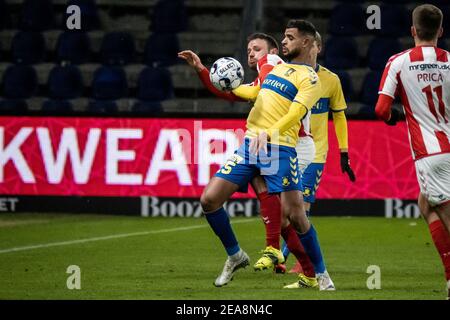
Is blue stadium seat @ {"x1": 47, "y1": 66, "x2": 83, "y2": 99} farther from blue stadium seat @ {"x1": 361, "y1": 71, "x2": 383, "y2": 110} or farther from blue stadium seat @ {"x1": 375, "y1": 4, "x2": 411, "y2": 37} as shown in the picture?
blue stadium seat @ {"x1": 375, "y1": 4, "x2": 411, "y2": 37}

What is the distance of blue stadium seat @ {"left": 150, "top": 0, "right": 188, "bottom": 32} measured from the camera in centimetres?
1895

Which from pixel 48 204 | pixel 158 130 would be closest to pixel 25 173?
pixel 48 204

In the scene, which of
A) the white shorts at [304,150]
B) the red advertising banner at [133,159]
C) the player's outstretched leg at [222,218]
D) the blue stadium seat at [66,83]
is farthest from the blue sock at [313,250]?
the blue stadium seat at [66,83]

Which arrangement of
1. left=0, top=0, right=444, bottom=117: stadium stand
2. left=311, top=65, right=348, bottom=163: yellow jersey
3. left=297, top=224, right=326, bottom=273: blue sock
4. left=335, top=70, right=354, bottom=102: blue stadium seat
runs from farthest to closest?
left=0, top=0, right=444, bottom=117: stadium stand → left=335, top=70, right=354, bottom=102: blue stadium seat → left=311, top=65, right=348, bottom=163: yellow jersey → left=297, top=224, right=326, bottom=273: blue sock

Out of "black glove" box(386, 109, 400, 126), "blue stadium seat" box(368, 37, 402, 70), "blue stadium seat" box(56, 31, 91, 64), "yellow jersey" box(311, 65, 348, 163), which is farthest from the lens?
"blue stadium seat" box(56, 31, 91, 64)

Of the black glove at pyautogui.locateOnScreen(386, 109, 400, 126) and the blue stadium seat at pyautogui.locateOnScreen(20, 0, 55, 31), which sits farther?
the blue stadium seat at pyautogui.locateOnScreen(20, 0, 55, 31)

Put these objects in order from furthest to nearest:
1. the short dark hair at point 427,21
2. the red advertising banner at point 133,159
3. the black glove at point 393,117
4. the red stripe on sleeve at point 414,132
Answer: the red advertising banner at point 133,159, the black glove at point 393,117, the red stripe on sleeve at point 414,132, the short dark hair at point 427,21

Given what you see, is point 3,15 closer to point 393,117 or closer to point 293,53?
point 293,53

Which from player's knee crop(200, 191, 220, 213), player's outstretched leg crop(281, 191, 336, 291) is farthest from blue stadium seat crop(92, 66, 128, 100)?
player's outstretched leg crop(281, 191, 336, 291)

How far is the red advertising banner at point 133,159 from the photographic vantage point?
1562cm

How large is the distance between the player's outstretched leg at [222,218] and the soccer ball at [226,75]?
73 centimetres

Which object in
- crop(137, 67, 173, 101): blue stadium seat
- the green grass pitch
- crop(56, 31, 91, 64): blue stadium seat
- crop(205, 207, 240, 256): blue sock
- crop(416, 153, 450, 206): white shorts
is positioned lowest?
the green grass pitch

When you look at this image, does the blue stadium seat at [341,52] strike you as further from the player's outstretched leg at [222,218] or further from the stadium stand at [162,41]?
the player's outstretched leg at [222,218]

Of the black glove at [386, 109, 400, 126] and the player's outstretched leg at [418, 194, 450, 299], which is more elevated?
the black glove at [386, 109, 400, 126]
